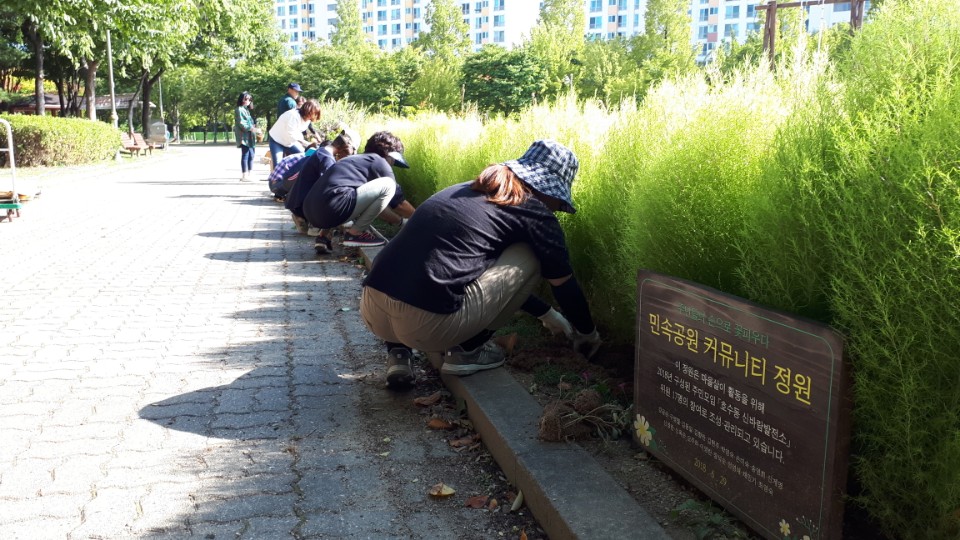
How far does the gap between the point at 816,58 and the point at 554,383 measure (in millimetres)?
1894

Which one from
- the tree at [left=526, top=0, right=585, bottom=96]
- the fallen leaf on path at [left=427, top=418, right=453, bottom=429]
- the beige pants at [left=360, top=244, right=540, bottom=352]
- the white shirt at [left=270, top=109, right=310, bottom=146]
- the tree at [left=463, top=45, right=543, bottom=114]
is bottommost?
the fallen leaf on path at [left=427, top=418, right=453, bottom=429]

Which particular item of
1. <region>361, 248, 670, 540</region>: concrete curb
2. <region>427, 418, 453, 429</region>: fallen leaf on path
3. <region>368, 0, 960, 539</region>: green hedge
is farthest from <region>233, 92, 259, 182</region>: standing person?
<region>368, 0, 960, 539</region>: green hedge

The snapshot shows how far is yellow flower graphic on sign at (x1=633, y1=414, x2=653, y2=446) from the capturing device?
308cm

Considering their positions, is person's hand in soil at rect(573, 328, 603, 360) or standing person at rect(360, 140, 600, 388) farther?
person's hand in soil at rect(573, 328, 603, 360)

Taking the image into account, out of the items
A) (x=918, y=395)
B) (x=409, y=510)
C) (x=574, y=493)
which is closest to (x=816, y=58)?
(x=918, y=395)

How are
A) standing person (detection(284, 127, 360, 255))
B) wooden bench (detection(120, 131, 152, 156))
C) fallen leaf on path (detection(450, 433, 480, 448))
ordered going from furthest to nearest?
wooden bench (detection(120, 131, 152, 156)), standing person (detection(284, 127, 360, 255)), fallen leaf on path (detection(450, 433, 480, 448))

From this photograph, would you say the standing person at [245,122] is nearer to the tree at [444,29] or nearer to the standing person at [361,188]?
the standing person at [361,188]

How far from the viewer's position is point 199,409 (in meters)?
4.10

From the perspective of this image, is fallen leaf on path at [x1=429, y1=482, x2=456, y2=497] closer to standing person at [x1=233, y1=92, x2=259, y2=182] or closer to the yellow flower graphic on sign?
Result: the yellow flower graphic on sign

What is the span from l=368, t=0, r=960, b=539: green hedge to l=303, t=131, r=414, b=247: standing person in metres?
4.34

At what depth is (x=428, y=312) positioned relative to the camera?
3.88 m

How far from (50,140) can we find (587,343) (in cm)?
2315

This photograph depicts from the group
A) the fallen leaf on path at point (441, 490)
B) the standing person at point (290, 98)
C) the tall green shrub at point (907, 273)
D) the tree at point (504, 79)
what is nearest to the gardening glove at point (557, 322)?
the fallen leaf on path at point (441, 490)

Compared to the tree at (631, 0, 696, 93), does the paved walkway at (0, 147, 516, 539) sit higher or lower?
lower
